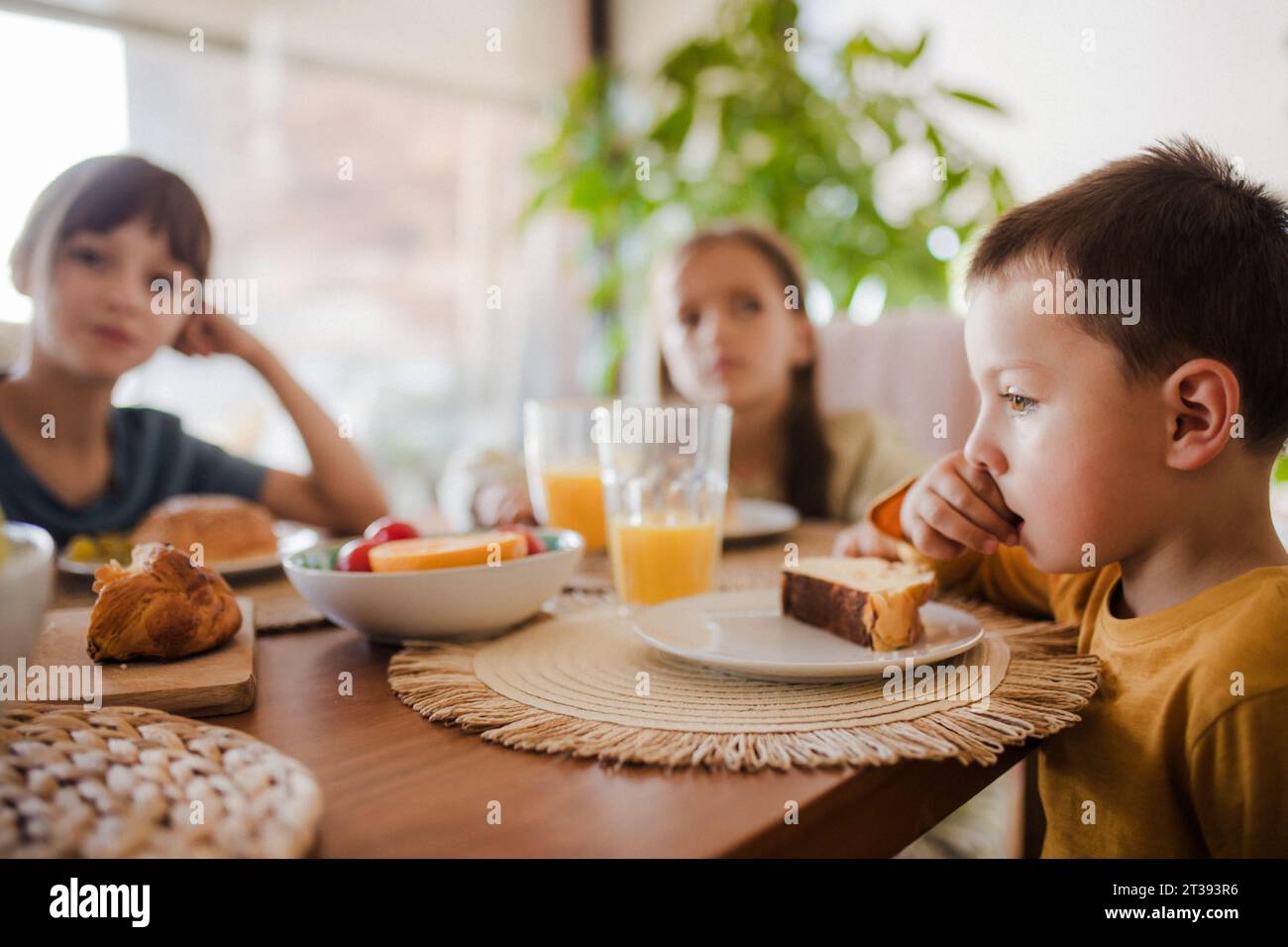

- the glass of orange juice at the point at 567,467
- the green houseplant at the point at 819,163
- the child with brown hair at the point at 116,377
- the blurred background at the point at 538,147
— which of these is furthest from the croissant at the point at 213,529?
the green houseplant at the point at 819,163

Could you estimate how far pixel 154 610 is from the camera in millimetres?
672

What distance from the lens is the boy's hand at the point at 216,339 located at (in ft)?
4.10

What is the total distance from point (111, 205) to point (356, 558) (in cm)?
65

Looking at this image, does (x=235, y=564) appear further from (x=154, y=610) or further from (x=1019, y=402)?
(x=1019, y=402)

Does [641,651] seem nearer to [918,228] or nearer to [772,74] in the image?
[918,228]

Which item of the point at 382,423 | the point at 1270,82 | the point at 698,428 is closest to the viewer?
the point at 698,428

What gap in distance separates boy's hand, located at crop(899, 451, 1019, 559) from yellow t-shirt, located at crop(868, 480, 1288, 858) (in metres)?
0.11

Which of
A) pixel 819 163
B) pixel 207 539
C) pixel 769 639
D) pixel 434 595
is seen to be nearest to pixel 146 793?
pixel 434 595

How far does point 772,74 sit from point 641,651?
2.06 meters

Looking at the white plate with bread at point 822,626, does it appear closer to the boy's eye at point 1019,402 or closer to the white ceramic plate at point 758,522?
the boy's eye at point 1019,402

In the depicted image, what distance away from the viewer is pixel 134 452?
1367 millimetres

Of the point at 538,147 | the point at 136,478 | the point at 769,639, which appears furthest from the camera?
the point at 538,147

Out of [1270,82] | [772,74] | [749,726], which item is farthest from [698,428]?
[1270,82]

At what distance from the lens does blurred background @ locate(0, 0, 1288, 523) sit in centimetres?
213
